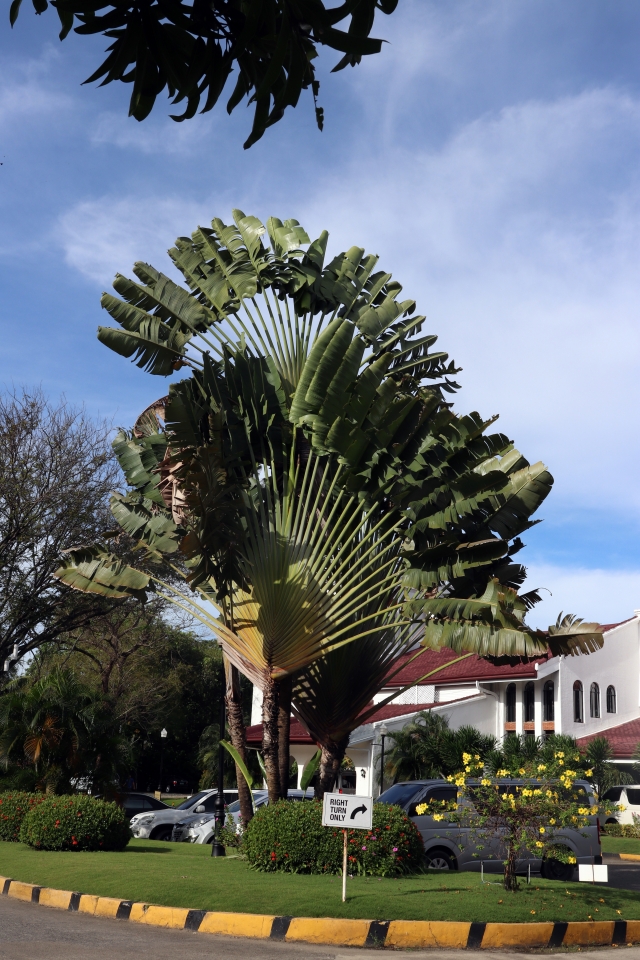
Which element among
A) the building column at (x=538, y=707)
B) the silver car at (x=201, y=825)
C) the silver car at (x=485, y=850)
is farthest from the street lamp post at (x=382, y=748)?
the silver car at (x=485, y=850)

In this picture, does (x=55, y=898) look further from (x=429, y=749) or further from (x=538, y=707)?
(x=538, y=707)

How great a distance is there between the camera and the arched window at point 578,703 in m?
34.0

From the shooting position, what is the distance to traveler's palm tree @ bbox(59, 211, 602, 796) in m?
14.2

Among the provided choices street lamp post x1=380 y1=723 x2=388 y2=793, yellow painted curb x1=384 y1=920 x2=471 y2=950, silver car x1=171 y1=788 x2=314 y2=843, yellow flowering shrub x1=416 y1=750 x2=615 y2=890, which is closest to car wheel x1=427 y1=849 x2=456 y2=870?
yellow flowering shrub x1=416 y1=750 x2=615 y2=890

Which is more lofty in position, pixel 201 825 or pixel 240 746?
pixel 240 746

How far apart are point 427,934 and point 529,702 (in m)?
25.7

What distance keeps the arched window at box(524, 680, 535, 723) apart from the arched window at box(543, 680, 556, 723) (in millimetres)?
441

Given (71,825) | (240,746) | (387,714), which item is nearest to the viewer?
(71,825)

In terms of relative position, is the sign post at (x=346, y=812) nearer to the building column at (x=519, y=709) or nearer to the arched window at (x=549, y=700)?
the building column at (x=519, y=709)

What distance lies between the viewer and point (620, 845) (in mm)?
27484

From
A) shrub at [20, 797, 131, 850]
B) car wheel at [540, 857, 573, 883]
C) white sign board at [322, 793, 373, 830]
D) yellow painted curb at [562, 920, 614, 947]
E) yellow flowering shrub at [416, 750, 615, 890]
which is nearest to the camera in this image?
yellow painted curb at [562, 920, 614, 947]

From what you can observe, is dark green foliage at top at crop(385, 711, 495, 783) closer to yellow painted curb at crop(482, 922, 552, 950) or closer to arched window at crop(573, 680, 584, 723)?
arched window at crop(573, 680, 584, 723)

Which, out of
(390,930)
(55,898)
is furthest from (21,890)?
(390,930)

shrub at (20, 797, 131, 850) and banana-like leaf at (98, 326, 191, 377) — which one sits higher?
banana-like leaf at (98, 326, 191, 377)
